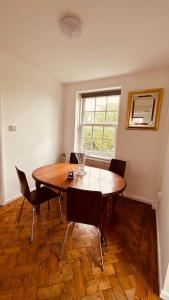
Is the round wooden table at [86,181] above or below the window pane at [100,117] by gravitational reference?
below

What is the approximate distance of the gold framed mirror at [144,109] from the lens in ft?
8.19

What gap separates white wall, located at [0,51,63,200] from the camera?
→ 2295mm

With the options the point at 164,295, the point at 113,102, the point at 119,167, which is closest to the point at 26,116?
the point at 113,102

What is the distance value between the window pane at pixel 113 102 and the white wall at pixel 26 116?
1.15 meters

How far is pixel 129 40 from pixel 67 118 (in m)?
2.15

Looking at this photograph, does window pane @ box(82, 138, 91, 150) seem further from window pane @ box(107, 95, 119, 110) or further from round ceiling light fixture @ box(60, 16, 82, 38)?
round ceiling light fixture @ box(60, 16, 82, 38)

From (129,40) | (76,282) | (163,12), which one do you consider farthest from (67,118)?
(76,282)

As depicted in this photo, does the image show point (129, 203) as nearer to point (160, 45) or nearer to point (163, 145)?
point (163, 145)

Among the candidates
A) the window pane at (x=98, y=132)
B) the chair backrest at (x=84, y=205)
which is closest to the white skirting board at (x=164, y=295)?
the chair backrest at (x=84, y=205)

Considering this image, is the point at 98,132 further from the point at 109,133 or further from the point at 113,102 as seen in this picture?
the point at 113,102

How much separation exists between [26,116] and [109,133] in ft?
5.62

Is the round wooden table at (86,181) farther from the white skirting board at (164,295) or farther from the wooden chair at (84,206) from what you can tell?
the white skirting board at (164,295)

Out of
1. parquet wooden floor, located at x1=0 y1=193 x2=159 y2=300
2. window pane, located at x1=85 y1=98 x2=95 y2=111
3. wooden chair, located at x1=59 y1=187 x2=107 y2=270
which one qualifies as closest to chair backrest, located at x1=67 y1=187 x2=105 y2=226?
wooden chair, located at x1=59 y1=187 x2=107 y2=270

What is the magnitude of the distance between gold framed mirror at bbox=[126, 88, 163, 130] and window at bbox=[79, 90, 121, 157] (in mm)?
375
